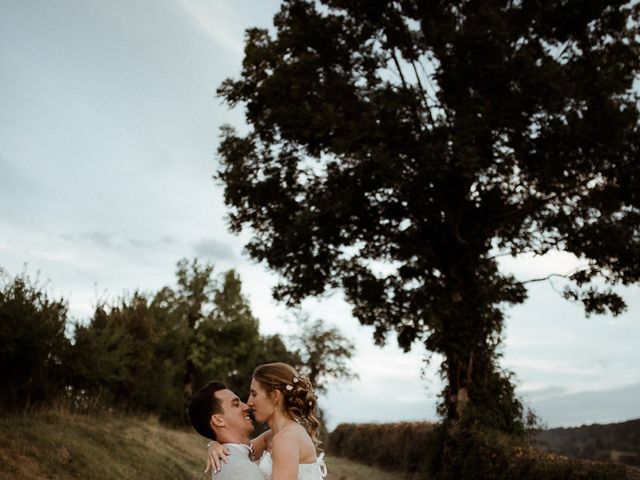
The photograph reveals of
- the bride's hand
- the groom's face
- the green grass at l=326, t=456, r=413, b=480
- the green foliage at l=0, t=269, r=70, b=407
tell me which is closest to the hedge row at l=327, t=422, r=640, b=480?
the green grass at l=326, t=456, r=413, b=480

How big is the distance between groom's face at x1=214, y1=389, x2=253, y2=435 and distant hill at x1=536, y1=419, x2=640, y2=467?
1128 centimetres

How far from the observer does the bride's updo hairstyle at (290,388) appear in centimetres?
509

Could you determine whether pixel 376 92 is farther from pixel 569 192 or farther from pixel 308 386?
pixel 308 386

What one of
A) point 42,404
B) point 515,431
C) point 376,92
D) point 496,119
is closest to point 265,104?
point 376,92

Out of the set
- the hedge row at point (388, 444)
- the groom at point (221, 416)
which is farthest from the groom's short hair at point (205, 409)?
the hedge row at point (388, 444)

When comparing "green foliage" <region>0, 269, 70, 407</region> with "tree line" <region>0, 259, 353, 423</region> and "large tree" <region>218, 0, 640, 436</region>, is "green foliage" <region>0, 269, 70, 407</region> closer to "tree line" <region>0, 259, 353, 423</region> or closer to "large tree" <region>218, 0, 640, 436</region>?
"tree line" <region>0, 259, 353, 423</region>

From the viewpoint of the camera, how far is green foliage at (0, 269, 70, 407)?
50.2 feet

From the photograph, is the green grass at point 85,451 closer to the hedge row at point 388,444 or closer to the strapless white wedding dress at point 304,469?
the strapless white wedding dress at point 304,469

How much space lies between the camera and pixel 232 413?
524 cm

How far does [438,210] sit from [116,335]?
11.4 meters

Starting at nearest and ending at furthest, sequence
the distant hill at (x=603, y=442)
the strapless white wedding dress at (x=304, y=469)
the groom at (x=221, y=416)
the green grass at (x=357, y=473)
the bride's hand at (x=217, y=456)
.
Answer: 1. the bride's hand at (x=217, y=456)
2. the strapless white wedding dress at (x=304, y=469)
3. the groom at (x=221, y=416)
4. the distant hill at (x=603, y=442)
5. the green grass at (x=357, y=473)

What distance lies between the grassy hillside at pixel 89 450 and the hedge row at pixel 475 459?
724cm

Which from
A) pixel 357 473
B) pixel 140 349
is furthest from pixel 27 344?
pixel 357 473

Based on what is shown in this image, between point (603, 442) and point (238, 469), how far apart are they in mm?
13536
